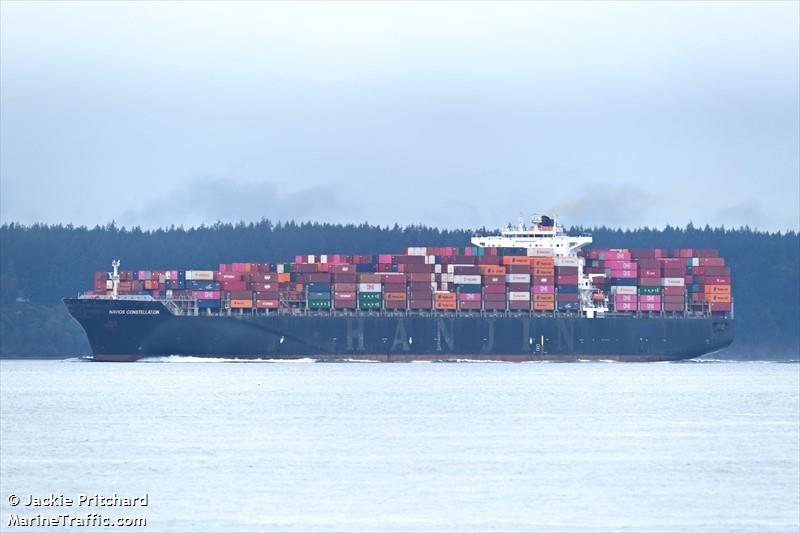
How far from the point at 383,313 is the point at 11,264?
74743 millimetres

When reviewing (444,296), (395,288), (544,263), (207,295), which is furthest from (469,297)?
(207,295)

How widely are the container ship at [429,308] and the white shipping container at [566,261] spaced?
0.14 m

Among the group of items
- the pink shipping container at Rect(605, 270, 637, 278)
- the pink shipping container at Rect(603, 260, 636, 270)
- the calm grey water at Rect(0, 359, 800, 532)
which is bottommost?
the calm grey water at Rect(0, 359, 800, 532)

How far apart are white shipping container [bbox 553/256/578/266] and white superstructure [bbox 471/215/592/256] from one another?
2.20 meters

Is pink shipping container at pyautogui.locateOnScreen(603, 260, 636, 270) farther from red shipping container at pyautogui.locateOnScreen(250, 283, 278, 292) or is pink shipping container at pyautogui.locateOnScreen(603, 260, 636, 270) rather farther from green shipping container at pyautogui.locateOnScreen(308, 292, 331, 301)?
red shipping container at pyautogui.locateOnScreen(250, 283, 278, 292)

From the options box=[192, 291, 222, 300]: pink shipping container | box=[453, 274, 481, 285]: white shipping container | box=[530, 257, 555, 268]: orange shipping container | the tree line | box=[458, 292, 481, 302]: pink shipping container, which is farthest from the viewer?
the tree line

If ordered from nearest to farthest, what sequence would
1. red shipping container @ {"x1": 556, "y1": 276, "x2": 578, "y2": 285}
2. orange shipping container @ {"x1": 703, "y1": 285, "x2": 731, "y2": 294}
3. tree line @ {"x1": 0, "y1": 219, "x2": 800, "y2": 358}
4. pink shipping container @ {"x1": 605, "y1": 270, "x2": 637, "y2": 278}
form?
red shipping container @ {"x1": 556, "y1": 276, "x2": 578, "y2": 285} < pink shipping container @ {"x1": 605, "y1": 270, "x2": 637, "y2": 278} < orange shipping container @ {"x1": 703, "y1": 285, "x2": 731, "y2": 294} < tree line @ {"x1": 0, "y1": 219, "x2": 800, "y2": 358}

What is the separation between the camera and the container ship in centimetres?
9238

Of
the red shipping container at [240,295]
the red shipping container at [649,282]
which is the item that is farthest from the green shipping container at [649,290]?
the red shipping container at [240,295]

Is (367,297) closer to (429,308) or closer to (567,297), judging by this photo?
(429,308)

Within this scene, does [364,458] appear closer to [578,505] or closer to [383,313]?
[578,505]

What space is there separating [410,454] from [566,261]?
57.5 metres

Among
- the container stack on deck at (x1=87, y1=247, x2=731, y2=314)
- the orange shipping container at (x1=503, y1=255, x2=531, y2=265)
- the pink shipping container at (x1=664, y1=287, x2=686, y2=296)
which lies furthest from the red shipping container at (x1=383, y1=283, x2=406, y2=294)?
the pink shipping container at (x1=664, y1=287, x2=686, y2=296)

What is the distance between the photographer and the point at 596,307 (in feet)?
329
